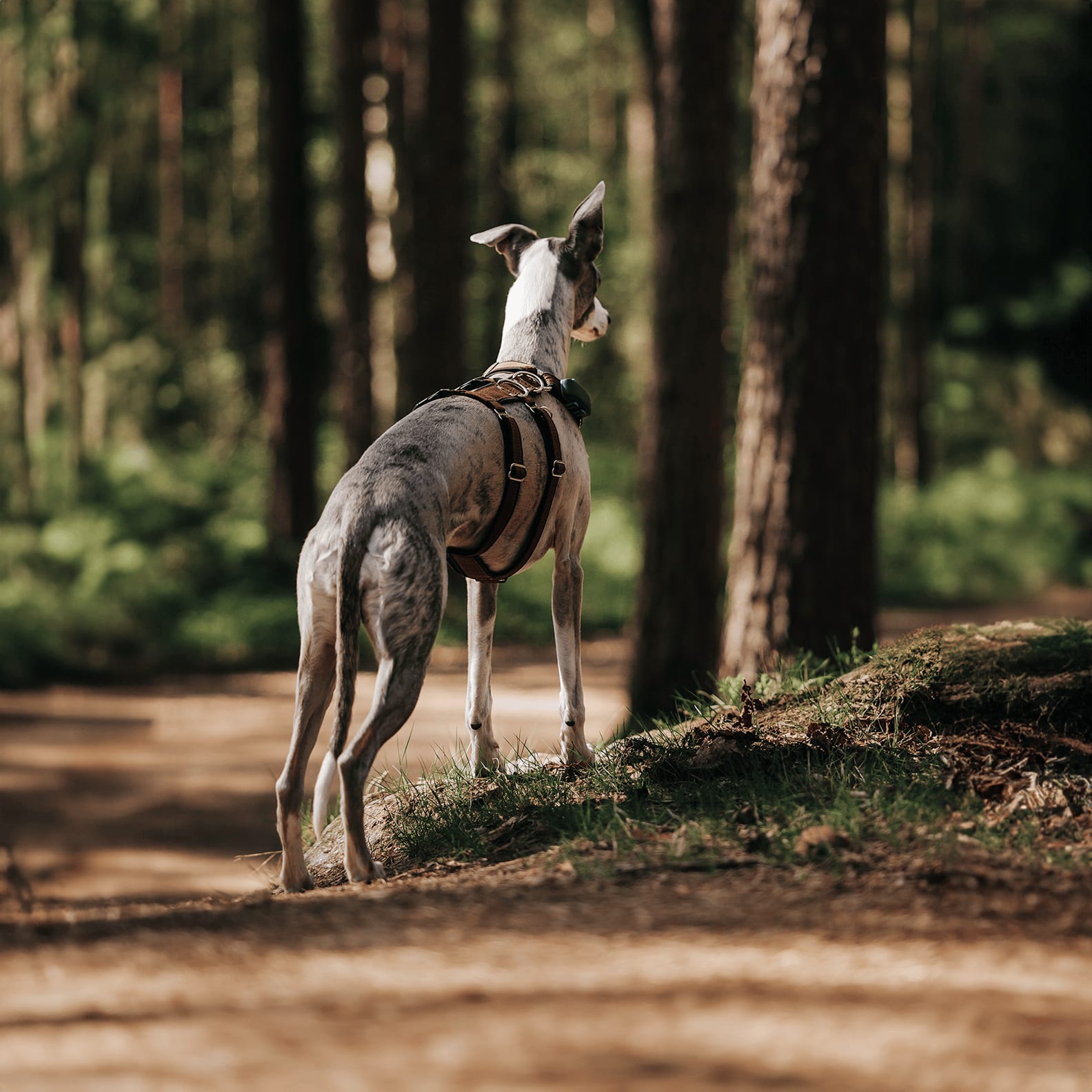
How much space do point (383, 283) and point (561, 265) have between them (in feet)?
82.5

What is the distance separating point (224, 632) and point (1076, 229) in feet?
80.6

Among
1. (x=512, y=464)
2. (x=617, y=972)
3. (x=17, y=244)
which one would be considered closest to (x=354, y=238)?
(x=17, y=244)

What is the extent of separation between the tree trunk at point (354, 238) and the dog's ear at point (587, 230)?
12.2m

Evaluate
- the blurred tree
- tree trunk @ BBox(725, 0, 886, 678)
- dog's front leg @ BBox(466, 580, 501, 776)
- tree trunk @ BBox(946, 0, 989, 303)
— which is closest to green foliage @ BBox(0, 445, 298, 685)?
the blurred tree

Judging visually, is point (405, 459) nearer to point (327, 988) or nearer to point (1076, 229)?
point (327, 988)

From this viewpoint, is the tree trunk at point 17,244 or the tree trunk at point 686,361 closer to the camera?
the tree trunk at point 686,361

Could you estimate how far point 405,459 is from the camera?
14.6ft

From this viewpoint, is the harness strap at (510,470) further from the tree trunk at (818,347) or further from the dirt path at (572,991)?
the tree trunk at (818,347)

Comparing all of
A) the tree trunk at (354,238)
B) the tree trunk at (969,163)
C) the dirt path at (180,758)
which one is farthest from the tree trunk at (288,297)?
the tree trunk at (969,163)

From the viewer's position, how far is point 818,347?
24.7ft

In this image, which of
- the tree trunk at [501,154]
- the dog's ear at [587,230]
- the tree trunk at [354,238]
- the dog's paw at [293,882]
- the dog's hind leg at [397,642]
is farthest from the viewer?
the tree trunk at [501,154]

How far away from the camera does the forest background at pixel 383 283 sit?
1719cm

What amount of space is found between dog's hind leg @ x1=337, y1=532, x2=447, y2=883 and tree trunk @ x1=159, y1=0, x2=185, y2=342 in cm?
2802

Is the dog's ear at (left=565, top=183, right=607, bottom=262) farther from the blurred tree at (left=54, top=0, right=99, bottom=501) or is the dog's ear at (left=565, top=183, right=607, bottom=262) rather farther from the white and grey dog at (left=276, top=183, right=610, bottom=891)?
the blurred tree at (left=54, top=0, right=99, bottom=501)
